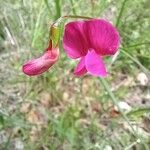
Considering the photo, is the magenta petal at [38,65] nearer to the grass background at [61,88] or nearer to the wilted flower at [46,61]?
the wilted flower at [46,61]

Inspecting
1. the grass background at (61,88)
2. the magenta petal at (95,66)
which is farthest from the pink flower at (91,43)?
the grass background at (61,88)

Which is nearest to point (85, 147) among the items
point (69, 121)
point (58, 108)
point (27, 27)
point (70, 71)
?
point (69, 121)

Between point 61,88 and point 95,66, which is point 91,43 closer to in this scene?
point 95,66

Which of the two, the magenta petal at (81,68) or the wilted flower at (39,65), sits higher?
the wilted flower at (39,65)

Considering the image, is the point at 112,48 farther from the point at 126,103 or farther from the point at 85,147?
the point at 126,103

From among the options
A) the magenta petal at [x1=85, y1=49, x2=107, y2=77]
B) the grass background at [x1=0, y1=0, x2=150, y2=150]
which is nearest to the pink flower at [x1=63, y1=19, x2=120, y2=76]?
the magenta petal at [x1=85, y1=49, x2=107, y2=77]

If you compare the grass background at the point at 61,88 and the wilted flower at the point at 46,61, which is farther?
the grass background at the point at 61,88
